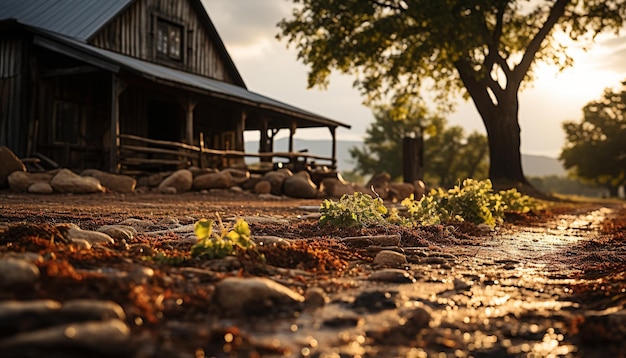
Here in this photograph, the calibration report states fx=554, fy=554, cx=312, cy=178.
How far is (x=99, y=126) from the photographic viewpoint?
17.4 meters

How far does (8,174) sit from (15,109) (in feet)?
16.2

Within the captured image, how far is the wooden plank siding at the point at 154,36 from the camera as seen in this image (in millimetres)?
18062

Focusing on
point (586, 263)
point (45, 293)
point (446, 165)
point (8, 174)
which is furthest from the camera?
point (446, 165)

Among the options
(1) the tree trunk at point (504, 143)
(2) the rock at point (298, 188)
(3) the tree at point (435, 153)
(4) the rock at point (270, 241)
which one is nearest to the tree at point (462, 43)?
(1) the tree trunk at point (504, 143)

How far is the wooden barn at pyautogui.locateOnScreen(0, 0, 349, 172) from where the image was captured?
1538 centimetres

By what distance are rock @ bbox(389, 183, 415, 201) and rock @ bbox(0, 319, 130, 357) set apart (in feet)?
50.2

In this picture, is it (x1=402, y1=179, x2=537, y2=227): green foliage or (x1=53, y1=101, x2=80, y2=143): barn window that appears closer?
(x1=402, y1=179, x2=537, y2=227): green foliage

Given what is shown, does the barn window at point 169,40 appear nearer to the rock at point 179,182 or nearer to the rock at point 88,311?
the rock at point 179,182

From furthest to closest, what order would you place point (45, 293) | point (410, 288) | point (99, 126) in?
1. point (99, 126)
2. point (410, 288)
3. point (45, 293)

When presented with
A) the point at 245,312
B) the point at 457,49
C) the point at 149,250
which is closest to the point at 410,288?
the point at 245,312

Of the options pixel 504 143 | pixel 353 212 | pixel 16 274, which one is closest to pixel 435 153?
pixel 504 143

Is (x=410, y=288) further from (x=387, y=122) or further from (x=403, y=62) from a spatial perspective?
(x=387, y=122)

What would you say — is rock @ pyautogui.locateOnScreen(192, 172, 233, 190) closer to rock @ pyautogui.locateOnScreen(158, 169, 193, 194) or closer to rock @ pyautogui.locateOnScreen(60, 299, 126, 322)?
rock @ pyautogui.locateOnScreen(158, 169, 193, 194)

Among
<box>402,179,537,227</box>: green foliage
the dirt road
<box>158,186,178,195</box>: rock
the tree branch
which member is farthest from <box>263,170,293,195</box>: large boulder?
the tree branch
